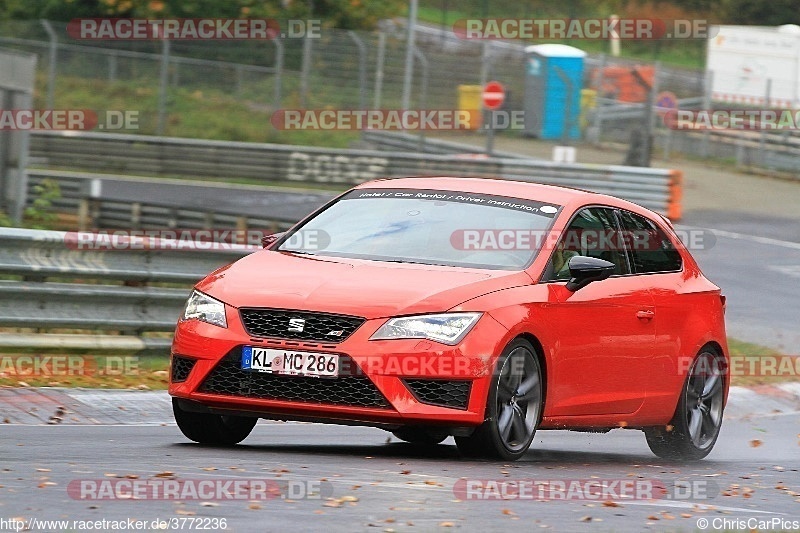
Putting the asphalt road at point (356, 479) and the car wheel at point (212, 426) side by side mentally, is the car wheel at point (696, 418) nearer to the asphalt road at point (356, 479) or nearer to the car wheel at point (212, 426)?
the asphalt road at point (356, 479)

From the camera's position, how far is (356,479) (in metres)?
7.84

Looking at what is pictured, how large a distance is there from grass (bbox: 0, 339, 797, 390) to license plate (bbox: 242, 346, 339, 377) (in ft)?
12.3

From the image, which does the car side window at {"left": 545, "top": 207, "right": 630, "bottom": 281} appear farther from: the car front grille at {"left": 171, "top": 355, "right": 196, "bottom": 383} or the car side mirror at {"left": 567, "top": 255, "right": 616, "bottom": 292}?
the car front grille at {"left": 171, "top": 355, "right": 196, "bottom": 383}

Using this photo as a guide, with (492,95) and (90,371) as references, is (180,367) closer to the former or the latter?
(90,371)

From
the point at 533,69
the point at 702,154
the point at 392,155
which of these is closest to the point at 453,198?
the point at 392,155

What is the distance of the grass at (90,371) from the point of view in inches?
484

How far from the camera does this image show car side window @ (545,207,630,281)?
9703 mm

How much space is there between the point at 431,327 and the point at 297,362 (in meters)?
0.70

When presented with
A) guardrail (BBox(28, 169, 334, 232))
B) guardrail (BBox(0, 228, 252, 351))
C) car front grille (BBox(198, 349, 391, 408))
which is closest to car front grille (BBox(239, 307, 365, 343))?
car front grille (BBox(198, 349, 391, 408))

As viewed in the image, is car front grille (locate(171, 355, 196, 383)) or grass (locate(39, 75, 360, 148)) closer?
car front grille (locate(171, 355, 196, 383))

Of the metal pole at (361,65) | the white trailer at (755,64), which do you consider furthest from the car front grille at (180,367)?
the white trailer at (755,64)

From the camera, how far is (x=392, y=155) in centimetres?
3133

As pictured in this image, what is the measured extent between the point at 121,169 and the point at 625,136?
36.2 ft

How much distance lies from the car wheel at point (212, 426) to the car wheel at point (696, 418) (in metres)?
2.89
